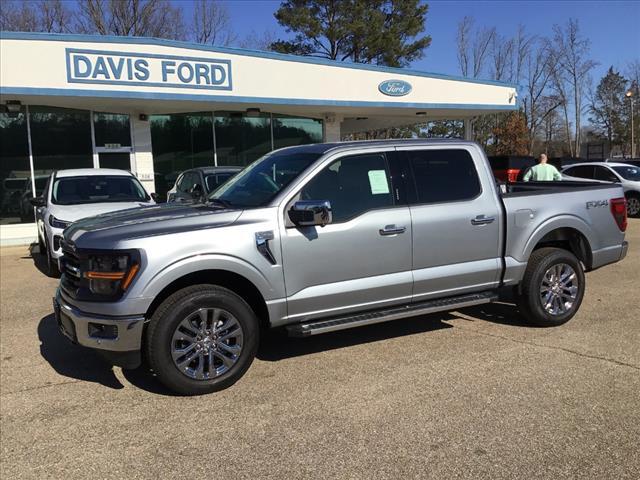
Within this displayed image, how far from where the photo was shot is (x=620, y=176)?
16.0 meters

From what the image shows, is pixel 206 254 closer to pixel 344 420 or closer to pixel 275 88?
pixel 344 420

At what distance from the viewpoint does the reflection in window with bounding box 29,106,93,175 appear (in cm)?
1404

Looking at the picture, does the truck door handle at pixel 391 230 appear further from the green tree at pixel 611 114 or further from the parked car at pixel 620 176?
the green tree at pixel 611 114

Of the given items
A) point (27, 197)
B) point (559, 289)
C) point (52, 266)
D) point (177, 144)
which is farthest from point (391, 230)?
point (177, 144)

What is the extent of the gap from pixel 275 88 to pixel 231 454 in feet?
42.3

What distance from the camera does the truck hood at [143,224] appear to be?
3.96 metres

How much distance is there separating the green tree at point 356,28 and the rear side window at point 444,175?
2924 centimetres

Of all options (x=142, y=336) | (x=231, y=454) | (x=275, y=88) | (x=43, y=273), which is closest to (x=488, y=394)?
(x=231, y=454)

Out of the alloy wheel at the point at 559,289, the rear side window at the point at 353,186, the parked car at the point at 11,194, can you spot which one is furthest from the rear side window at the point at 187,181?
the alloy wheel at the point at 559,289

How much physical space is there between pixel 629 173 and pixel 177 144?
1323cm

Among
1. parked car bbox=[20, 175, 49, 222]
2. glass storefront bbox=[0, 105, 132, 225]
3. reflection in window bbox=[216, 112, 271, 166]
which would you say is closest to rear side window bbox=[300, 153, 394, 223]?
parked car bbox=[20, 175, 49, 222]

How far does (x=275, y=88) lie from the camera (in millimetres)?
15000

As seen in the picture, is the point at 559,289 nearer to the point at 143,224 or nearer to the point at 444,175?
the point at 444,175

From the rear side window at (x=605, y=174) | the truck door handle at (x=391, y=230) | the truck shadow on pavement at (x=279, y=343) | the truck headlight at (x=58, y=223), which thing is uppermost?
the rear side window at (x=605, y=174)
